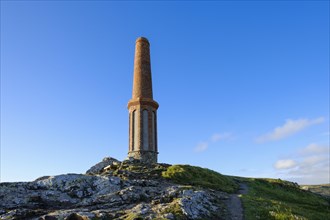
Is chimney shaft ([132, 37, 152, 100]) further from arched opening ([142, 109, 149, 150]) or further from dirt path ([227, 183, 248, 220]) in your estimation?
dirt path ([227, 183, 248, 220])

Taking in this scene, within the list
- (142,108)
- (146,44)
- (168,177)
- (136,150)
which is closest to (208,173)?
(168,177)

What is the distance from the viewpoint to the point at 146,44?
4281 centimetres

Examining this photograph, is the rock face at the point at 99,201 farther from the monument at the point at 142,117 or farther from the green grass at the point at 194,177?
the monument at the point at 142,117

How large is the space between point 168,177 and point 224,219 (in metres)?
12.2

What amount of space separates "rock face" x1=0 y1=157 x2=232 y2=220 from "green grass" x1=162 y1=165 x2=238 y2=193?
18.7 ft

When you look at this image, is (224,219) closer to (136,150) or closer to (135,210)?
(135,210)

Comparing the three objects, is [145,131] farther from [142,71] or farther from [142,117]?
[142,71]

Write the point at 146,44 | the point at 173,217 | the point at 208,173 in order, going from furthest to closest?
the point at 146,44 < the point at 208,173 < the point at 173,217

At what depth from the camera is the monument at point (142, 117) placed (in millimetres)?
36938

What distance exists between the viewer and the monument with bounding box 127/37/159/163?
36.9 meters

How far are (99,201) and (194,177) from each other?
1379 cm

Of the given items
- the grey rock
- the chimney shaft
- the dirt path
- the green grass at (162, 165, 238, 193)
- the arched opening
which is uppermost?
the chimney shaft

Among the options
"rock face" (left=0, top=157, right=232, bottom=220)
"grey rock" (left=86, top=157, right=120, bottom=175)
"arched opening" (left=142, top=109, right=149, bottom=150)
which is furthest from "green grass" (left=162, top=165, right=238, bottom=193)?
"grey rock" (left=86, top=157, right=120, bottom=175)

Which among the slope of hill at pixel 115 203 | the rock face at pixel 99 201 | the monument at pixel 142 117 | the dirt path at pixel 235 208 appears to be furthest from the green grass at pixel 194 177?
the monument at pixel 142 117
